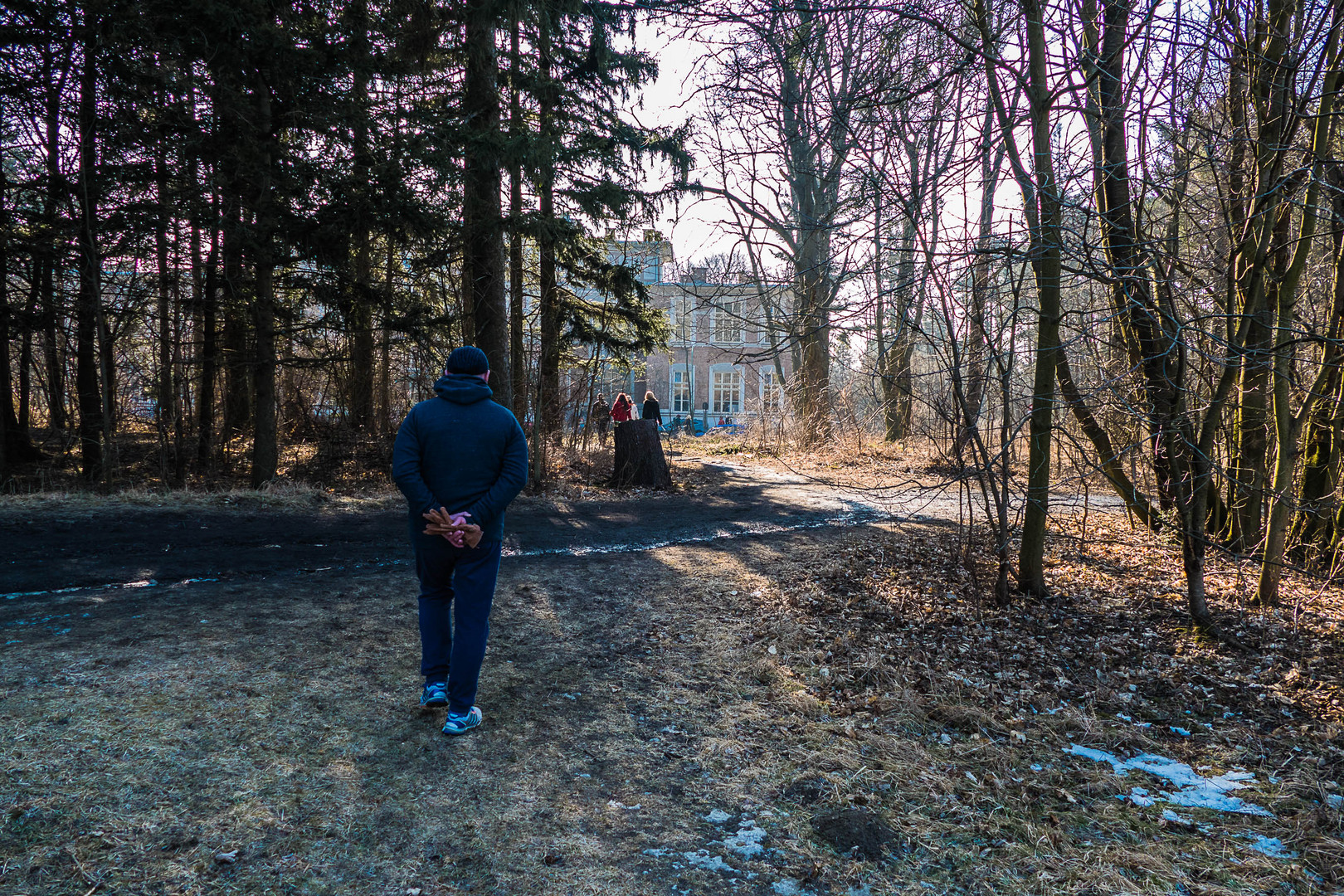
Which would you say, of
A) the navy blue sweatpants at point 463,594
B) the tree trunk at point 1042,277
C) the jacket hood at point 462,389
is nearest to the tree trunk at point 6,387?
the jacket hood at point 462,389

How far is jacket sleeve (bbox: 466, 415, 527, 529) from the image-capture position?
3.50m

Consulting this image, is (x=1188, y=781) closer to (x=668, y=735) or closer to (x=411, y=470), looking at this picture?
(x=668, y=735)

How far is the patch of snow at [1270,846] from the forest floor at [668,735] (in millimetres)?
13

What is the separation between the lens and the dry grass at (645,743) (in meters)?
2.59

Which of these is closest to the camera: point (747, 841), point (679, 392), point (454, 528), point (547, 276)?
point (747, 841)

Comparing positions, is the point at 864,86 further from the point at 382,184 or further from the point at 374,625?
the point at 382,184

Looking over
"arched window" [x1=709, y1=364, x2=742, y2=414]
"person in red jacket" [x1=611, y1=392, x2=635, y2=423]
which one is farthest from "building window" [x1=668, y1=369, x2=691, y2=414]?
"person in red jacket" [x1=611, y1=392, x2=635, y2=423]

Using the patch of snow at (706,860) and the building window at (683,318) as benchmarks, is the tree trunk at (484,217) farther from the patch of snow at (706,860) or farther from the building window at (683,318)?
the patch of snow at (706,860)

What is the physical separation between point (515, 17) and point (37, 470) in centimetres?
1091

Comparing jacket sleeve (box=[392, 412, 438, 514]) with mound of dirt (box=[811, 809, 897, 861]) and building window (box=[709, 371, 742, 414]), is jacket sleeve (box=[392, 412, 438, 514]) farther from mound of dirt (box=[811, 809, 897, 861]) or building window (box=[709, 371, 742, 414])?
building window (box=[709, 371, 742, 414])

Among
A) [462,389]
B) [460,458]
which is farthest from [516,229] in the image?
[460,458]

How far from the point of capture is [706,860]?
2678 mm

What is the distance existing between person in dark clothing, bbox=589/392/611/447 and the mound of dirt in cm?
1456

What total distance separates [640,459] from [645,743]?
9590 mm
